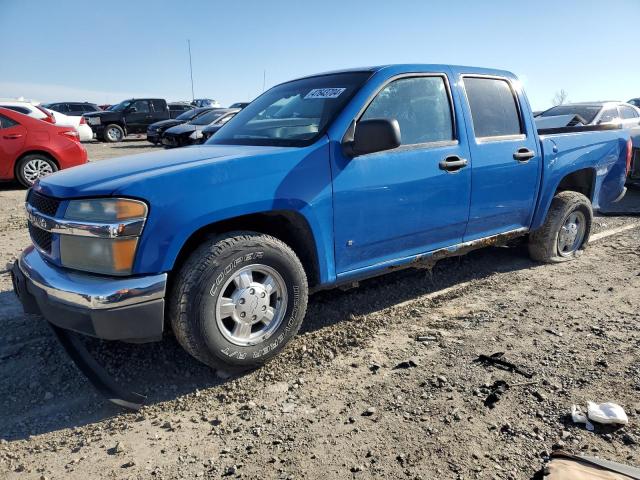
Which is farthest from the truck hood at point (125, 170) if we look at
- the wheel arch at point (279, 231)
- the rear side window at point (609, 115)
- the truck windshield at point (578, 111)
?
the rear side window at point (609, 115)

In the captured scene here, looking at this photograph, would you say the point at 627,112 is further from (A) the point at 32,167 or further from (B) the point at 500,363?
(A) the point at 32,167

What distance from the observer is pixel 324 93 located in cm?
355

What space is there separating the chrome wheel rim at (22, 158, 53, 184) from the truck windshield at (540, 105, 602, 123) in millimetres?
10114

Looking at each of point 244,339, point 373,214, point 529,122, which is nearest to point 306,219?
point 373,214

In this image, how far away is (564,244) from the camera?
5.12m

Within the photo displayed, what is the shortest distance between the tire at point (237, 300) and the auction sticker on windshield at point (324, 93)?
3.93 ft

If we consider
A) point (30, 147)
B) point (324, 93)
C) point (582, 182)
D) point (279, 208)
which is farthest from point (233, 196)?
point (30, 147)

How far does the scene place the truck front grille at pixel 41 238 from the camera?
9.27 ft

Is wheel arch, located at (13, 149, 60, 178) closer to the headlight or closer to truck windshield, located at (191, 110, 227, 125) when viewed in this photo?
the headlight

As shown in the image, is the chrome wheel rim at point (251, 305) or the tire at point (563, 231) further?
the tire at point (563, 231)

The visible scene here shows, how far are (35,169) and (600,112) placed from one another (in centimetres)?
1141

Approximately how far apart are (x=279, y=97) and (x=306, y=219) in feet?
4.70

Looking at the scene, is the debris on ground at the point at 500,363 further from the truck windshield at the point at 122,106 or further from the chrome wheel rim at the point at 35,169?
the truck windshield at the point at 122,106

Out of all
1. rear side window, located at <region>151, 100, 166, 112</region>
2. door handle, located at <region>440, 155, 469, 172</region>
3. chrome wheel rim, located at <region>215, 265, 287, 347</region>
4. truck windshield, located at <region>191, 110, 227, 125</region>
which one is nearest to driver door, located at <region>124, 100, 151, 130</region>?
rear side window, located at <region>151, 100, 166, 112</region>
